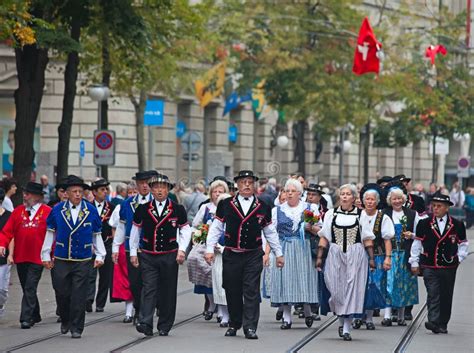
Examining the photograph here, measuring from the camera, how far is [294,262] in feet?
62.7

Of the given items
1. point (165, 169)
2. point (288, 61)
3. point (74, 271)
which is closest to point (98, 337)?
point (74, 271)

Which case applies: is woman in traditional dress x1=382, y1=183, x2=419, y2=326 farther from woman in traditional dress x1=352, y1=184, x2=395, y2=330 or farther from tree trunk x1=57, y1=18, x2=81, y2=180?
tree trunk x1=57, y1=18, x2=81, y2=180

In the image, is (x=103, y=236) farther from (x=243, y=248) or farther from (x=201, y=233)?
(x=243, y=248)

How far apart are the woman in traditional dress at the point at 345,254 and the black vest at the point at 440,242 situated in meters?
0.95

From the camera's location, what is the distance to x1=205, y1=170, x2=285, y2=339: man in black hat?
17.5 meters

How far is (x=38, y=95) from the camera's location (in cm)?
3047

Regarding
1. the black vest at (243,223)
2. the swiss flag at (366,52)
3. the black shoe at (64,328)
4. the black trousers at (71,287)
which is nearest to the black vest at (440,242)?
the black vest at (243,223)

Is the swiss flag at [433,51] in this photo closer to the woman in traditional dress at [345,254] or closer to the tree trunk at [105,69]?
the tree trunk at [105,69]

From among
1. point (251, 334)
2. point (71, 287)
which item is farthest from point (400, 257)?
point (71, 287)

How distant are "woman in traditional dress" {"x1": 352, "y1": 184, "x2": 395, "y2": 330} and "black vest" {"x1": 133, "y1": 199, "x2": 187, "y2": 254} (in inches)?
87.4

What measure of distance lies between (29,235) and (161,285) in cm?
218

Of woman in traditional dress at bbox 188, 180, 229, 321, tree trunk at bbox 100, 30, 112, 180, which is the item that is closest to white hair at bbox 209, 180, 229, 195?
woman in traditional dress at bbox 188, 180, 229, 321

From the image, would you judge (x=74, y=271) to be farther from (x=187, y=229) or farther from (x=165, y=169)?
(x=165, y=169)

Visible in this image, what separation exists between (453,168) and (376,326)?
249ft
